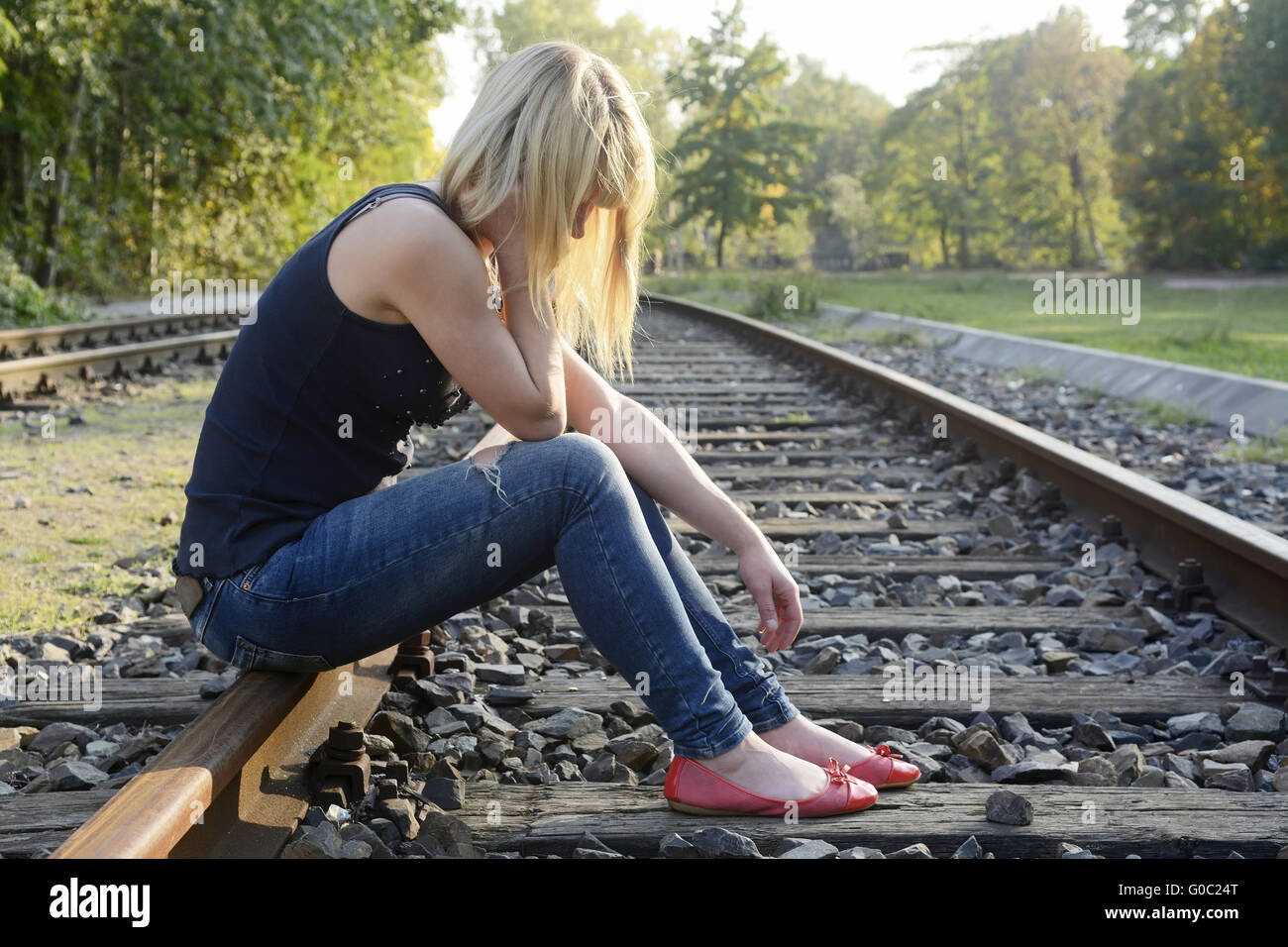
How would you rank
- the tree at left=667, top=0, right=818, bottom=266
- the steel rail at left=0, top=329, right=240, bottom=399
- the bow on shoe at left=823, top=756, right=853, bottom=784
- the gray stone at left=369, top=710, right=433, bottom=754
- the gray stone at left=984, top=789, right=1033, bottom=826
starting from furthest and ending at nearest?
1. the tree at left=667, top=0, right=818, bottom=266
2. the steel rail at left=0, top=329, right=240, bottom=399
3. the gray stone at left=369, top=710, right=433, bottom=754
4. the bow on shoe at left=823, top=756, right=853, bottom=784
5. the gray stone at left=984, top=789, right=1033, bottom=826

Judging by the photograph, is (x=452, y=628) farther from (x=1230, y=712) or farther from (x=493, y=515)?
(x=1230, y=712)

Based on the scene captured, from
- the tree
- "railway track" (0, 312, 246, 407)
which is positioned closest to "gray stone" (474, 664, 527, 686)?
"railway track" (0, 312, 246, 407)

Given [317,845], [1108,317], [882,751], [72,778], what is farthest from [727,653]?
[1108,317]

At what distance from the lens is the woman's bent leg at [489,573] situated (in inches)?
77.3

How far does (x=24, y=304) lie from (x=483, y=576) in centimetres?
1239

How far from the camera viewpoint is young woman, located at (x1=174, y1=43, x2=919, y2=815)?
6.46 ft

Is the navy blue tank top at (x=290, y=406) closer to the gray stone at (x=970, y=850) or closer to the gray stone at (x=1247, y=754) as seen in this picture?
the gray stone at (x=970, y=850)

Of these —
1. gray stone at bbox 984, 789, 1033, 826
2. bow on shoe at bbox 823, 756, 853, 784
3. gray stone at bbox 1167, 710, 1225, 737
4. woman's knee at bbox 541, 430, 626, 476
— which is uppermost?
woman's knee at bbox 541, 430, 626, 476

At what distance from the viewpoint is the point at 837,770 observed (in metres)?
2.05

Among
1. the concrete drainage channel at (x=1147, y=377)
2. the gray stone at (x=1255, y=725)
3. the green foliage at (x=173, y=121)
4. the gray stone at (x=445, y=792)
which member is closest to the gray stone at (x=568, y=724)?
the gray stone at (x=445, y=792)

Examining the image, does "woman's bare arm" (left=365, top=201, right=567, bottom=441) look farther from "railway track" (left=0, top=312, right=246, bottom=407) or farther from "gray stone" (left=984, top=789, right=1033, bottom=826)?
"railway track" (left=0, top=312, right=246, bottom=407)

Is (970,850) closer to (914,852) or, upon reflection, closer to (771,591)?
(914,852)
